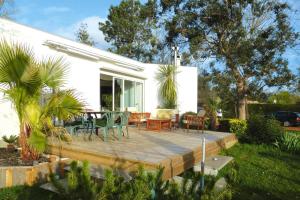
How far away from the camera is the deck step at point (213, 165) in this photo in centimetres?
606

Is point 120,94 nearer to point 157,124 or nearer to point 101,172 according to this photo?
point 157,124

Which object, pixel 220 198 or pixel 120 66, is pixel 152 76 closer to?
pixel 120 66

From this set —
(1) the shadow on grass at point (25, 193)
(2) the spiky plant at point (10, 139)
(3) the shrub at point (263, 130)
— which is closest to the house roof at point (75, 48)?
(2) the spiky plant at point (10, 139)

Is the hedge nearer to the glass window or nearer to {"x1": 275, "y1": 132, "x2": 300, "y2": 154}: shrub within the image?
the glass window

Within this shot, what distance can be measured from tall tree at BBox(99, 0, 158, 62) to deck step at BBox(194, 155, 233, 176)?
75.2ft

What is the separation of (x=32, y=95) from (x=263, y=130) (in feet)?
25.4

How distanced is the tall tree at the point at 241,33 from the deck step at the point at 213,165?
32.4 ft

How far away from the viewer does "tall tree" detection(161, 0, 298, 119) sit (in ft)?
52.6

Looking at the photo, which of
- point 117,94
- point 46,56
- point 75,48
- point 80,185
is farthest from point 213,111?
point 80,185

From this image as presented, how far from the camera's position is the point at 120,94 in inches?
520

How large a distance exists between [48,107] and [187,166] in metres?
2.89

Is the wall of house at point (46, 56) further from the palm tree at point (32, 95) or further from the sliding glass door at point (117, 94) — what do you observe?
the sliding glass door at point (117, 94)

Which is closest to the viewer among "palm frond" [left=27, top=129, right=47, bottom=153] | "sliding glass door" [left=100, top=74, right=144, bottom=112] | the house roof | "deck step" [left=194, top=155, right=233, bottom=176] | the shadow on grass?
the shadow on grass

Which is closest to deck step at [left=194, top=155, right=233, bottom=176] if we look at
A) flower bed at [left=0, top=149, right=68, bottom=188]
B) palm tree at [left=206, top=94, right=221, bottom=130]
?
flower bed at [left=0, top=149, right=68, bottom=188]
